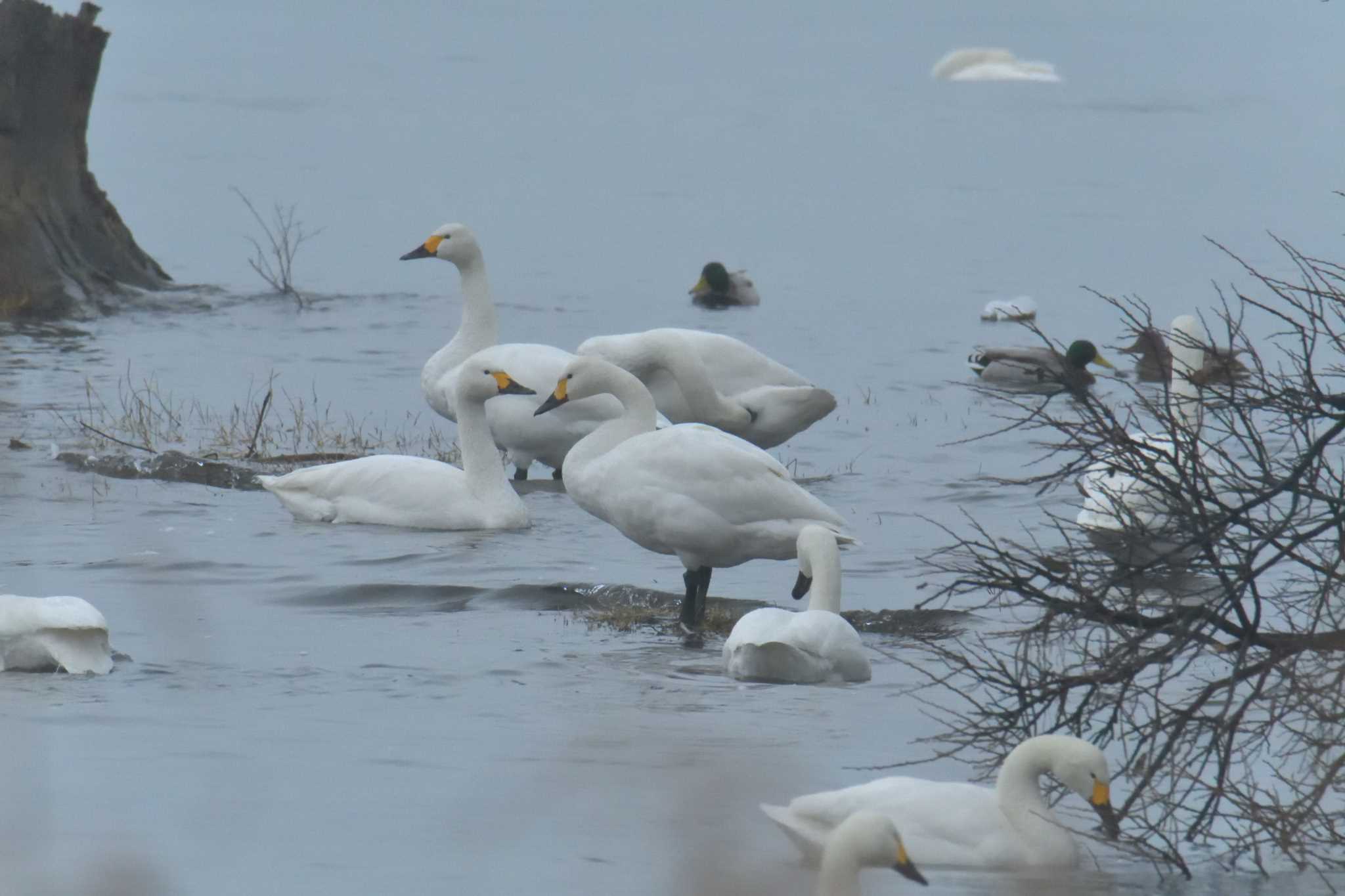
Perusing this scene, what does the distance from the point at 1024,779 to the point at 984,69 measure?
95578 mm

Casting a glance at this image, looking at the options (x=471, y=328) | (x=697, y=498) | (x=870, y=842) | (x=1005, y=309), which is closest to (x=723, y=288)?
(x=1005, y=309)

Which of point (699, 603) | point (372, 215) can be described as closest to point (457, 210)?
point (372, 215)

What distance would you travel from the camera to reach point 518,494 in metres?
13.4

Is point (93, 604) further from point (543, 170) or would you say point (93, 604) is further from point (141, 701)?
point (543, 170)

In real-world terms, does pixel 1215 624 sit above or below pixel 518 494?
above

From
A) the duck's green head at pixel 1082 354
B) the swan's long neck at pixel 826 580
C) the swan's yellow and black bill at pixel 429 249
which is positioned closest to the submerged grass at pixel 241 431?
the swan's yellow and black bill at pixel 429 249

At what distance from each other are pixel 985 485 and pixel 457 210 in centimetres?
2674

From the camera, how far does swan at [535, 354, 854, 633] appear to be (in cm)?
965

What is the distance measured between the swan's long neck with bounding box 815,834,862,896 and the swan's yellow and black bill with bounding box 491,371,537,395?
812 cm

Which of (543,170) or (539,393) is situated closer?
(539,393)

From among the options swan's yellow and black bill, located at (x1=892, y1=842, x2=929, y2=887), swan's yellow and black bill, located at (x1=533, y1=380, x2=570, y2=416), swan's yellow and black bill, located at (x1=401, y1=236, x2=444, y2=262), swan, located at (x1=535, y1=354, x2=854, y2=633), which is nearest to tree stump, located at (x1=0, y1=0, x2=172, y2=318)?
swan's yellow and black bill, located at (x1=401, y1=236, x2=444, y2=262)

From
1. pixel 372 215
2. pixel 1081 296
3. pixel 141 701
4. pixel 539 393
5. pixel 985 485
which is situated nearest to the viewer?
pixel 141 701

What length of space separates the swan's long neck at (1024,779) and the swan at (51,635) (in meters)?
3.16

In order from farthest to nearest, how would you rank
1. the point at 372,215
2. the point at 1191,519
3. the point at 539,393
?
the point at 372,215 < the point at 539,393 < the point at 1191,519
